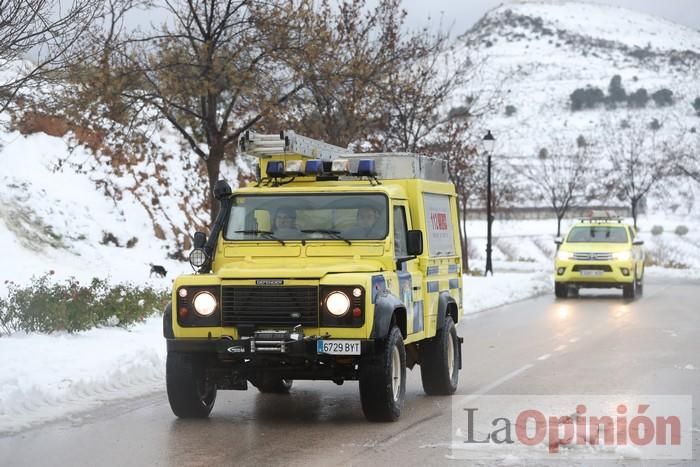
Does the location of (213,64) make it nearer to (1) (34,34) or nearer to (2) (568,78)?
(1) (34,34)

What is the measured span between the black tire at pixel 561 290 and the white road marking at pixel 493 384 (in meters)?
15.5

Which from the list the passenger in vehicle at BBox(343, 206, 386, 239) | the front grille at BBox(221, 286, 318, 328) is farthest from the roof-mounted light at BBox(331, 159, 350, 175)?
the front grille at BBox(221, 286, 318, 328)

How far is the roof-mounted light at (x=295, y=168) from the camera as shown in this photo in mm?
12031

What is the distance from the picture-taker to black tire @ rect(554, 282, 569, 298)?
30891 mm

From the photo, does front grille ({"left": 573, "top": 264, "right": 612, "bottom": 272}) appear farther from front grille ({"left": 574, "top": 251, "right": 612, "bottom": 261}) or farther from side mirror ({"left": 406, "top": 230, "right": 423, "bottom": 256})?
side mirror ({"left": 406, "top": 230, "right": 423, "bottom": 256})

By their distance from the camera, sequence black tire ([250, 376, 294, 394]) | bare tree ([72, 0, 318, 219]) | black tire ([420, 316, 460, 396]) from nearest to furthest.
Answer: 1. black tire ([420, 316, 460, 396])
2. black tire ([250, 376, 294, 394])
3. bare tree ([72, 0, 318, 219])

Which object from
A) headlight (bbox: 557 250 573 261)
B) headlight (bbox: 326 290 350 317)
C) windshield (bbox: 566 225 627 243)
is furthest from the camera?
windshield (bbox: 566 225 627 243)

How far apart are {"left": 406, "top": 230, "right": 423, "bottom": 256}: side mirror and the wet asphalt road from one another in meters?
1.55

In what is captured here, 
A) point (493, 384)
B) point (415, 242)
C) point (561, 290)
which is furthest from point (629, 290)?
point (415, 242)

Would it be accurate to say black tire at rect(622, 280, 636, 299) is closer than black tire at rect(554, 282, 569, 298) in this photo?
Yes

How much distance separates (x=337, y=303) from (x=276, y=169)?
87.5 inches

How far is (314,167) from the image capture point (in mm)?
11711

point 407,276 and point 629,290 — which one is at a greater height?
point 407,276

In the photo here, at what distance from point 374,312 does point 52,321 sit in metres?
6.95
